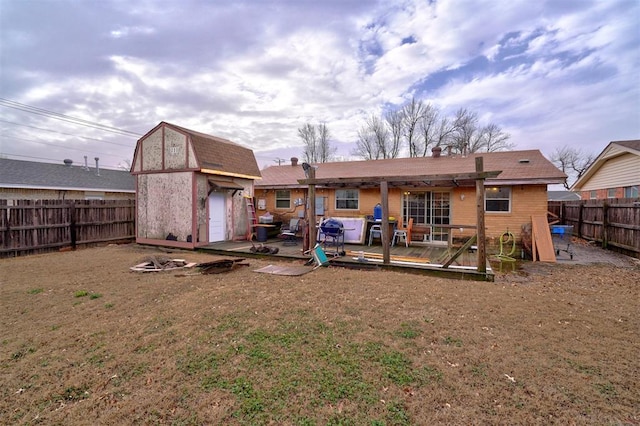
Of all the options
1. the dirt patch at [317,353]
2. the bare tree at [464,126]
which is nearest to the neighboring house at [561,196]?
the bare tree at [464,126]

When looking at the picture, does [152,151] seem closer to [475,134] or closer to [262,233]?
[262,233]

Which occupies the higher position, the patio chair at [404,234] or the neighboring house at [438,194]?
the neighboring house at [438,194]

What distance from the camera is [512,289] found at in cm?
564

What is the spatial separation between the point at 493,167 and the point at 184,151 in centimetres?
1143

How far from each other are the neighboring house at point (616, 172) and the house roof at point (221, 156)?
54.3ft

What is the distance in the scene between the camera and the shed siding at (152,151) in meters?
10.5

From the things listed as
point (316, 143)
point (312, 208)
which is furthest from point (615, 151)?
point (316, 143)

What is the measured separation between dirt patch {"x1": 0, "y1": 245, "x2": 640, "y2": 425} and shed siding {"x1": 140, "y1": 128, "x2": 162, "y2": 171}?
5804 millimetres

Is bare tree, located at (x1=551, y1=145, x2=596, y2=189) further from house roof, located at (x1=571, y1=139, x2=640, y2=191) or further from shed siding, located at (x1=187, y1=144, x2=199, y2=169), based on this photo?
shed siding, located at (x1=187, y1=144, x2=199, y2=169)

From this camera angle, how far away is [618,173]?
1392 centimetres

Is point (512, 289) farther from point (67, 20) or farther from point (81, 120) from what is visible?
point (81, 120)

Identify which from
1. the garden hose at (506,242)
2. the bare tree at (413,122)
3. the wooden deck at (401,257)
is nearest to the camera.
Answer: the wooden deck at (401,257)

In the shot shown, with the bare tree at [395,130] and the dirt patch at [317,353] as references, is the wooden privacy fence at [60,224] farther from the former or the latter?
the bare tree at [395,130]

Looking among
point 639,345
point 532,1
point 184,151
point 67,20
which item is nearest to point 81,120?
point 67,20
